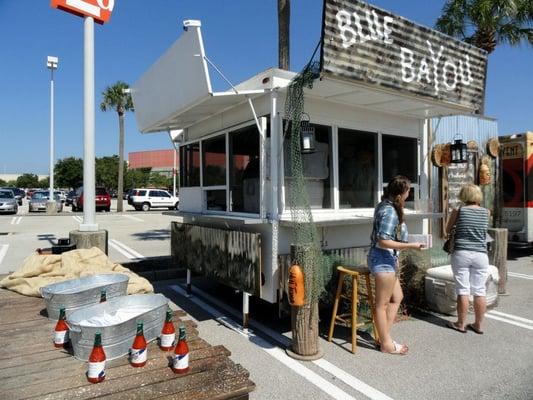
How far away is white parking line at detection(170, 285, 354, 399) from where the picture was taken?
3354 millimetres

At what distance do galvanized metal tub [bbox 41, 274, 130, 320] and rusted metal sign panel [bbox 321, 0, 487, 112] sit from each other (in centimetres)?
283

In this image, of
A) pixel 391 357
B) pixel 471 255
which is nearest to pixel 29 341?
pixel 391 357

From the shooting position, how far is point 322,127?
5.12 m

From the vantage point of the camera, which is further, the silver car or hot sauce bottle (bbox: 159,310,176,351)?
the silver car

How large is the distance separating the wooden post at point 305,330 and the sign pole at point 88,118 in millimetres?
4411

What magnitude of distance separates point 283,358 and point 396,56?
348 cm

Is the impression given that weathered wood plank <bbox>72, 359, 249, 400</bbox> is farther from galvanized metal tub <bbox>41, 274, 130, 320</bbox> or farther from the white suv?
the white suv

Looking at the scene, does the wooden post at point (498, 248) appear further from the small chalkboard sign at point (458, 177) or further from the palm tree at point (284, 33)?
the palm tree at point (284, 33)

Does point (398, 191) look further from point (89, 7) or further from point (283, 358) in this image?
point (89, 7)

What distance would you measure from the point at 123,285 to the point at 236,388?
184 centimetres

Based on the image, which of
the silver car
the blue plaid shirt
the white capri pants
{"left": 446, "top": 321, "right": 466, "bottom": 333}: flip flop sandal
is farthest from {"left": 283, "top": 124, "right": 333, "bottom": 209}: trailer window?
the silver car

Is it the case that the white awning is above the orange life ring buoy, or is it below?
above

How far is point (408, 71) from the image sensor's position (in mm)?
Result: 4566

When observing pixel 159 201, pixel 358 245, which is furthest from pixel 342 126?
pixel 159 201
